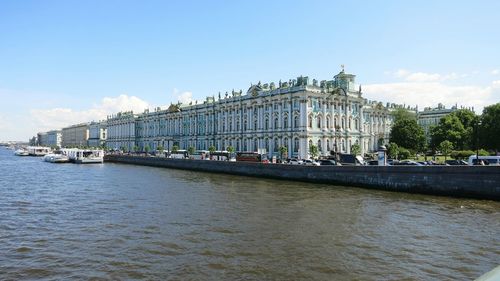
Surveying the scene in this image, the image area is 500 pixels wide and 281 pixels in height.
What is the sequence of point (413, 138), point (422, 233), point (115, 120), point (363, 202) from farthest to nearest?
point (115, 120) < point (413, 138) < point (363, 202) < point (422, 233)

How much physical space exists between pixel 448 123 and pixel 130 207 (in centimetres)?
6689

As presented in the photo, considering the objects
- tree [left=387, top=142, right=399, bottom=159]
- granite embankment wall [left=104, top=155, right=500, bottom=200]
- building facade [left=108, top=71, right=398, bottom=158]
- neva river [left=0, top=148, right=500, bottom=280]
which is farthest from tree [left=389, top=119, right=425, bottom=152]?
neva river [left=0, top=148, right=500, bottom=280]

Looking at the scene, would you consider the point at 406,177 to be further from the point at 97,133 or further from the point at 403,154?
the point at 97,133

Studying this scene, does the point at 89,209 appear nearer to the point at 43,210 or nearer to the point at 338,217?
the point at 43,210

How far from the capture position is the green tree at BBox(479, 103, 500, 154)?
65562 mm

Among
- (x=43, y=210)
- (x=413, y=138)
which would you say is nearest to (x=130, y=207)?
(x=43, y=210)

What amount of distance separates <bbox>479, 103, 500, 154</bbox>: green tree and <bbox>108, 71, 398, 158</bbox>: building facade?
21.4 metres

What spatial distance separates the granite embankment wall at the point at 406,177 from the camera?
31.2 meters

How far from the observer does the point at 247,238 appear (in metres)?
18.6

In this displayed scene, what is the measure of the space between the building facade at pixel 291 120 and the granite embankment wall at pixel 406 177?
35.4 feet

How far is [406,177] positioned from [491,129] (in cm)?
4021

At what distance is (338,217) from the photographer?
24.0 m

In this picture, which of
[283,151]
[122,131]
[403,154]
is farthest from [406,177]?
[122,131]

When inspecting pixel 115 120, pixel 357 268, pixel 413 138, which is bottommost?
pixel 357 268
